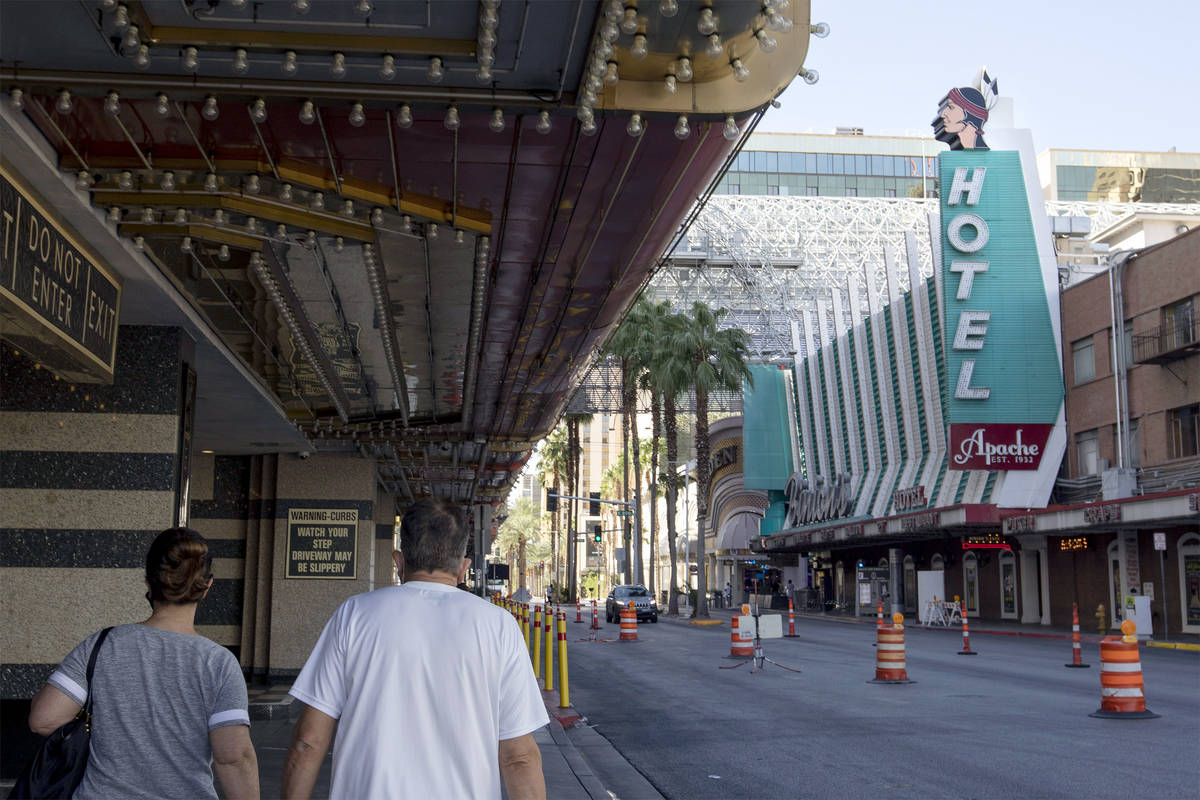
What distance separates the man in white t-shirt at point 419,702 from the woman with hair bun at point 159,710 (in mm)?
359

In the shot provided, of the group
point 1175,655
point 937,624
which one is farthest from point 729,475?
point 1175,655

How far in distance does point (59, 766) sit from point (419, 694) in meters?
1.19

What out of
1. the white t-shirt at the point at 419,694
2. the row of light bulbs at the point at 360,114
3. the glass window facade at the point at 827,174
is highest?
the glass window facade at the point at 827,174

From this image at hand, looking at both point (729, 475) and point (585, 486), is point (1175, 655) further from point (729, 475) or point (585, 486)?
point (585, 486)

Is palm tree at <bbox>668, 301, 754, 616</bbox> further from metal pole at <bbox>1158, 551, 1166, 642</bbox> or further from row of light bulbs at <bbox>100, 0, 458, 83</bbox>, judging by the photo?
row of light bulbs at <bbox>100, 0, 458, 83</bbox>

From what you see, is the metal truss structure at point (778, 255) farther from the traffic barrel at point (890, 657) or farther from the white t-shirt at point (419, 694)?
the white t-shirt at point (419, 694)

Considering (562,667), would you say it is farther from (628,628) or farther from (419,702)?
(628,628)

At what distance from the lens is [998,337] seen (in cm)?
4312

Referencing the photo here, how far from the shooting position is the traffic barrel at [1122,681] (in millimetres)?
13742

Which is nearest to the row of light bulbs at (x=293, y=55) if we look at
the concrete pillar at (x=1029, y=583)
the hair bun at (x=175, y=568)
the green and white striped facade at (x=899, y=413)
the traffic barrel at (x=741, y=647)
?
the hair bun at (x=175, y=568)

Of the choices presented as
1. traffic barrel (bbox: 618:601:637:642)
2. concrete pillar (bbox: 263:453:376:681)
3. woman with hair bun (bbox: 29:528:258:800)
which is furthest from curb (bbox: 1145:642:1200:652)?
woman with hair bun (bbox: 29:528:258:800)

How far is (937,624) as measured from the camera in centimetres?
4269

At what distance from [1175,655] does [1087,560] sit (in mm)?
13602

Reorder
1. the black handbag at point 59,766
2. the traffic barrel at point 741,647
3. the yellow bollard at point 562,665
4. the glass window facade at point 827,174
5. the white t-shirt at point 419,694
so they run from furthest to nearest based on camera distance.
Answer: the glass window facade at point 827,174, the traffic barrel at point 741,647, the yellow bollard at point 562,665, the black handbag at point 59,766, the white t-shirt at point 419,694
